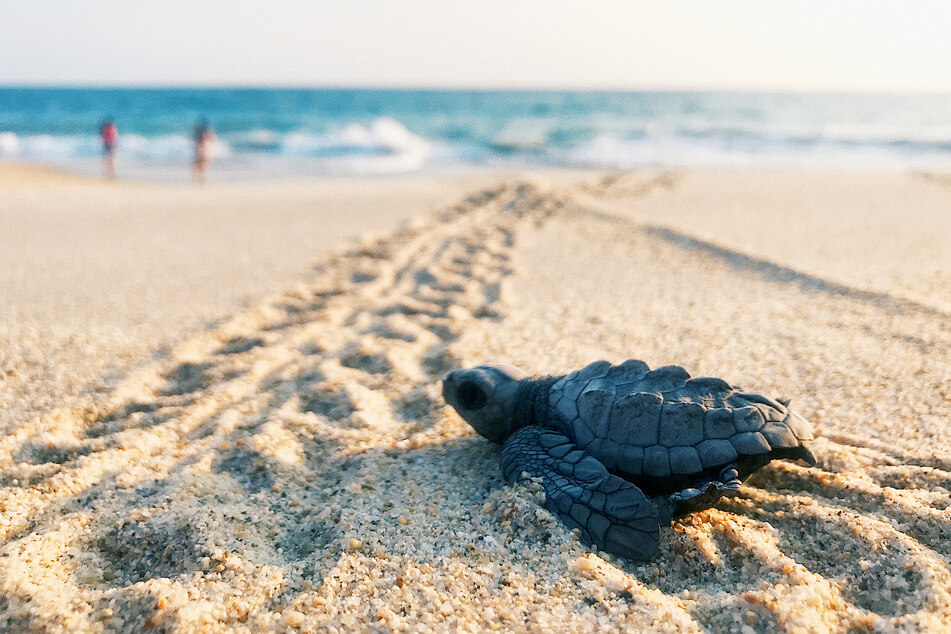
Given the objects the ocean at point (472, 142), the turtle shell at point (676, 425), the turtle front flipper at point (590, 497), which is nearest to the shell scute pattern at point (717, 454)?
the turtle shell at point (676, 425)

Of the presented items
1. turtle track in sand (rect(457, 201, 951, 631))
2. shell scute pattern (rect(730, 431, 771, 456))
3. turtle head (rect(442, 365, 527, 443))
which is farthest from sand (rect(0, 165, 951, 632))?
shell scute pattern (rect(730, 431, 771, 456))

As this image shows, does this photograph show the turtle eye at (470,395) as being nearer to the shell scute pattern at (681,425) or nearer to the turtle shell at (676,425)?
the turtle shell at (676,425)

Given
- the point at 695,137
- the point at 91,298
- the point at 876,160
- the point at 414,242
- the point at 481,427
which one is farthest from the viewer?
the point at 695,137

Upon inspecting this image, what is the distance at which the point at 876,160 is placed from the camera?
16.7 meters

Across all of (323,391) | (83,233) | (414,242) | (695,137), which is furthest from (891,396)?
(695,137)

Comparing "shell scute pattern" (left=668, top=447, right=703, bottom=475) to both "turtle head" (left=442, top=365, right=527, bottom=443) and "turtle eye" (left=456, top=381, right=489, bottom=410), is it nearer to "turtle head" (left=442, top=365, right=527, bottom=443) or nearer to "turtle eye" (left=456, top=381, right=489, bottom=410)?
"turtle head" (left=442, top=365, right=527, bottom=443)

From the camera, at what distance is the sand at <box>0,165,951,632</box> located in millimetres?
1799

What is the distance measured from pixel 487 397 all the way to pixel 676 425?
2.60 feet

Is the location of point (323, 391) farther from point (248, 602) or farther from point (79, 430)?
point (248, 602)

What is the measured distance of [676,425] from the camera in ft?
7.03

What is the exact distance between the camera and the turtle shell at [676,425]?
2.10m

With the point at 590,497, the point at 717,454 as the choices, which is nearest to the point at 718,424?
the point at 717,454

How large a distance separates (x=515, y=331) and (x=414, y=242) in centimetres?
275

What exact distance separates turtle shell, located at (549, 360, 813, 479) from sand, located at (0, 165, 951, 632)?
22cm
